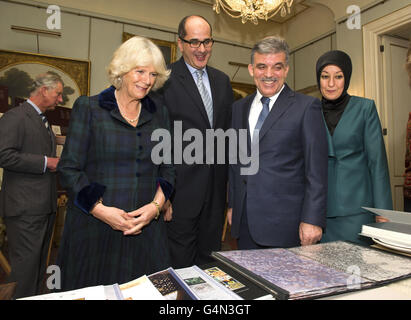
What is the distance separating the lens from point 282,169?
1.64 m

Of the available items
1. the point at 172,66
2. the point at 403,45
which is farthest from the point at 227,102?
the point at 403,45

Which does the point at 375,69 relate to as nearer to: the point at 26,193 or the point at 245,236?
the point at 245,236

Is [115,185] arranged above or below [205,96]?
below

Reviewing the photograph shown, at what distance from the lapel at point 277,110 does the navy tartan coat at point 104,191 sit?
25.6 inches

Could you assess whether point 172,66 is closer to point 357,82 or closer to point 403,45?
point 357,82

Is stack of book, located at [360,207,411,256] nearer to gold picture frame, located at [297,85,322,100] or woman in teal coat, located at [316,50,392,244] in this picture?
woman in teal coat, located at [316,50,392,244]

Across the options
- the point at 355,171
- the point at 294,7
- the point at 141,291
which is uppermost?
the point at 294,7

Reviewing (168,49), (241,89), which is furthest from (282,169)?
(241,89)

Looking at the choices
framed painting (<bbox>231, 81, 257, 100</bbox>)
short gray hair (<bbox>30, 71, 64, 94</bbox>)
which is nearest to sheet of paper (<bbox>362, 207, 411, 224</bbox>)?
short gray hair (<bbox>30, 71, 64, 94</bbox>)

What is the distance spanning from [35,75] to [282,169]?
507 centimetres

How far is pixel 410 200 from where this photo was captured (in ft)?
12.5

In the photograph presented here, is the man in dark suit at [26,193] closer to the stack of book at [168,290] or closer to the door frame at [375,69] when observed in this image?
the stack of book at [168,290]

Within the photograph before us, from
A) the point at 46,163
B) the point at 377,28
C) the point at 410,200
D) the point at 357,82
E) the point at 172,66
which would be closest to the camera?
the point at 172,66
